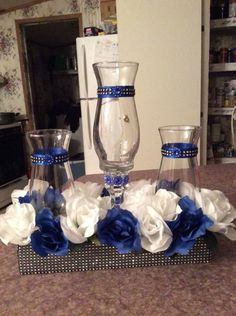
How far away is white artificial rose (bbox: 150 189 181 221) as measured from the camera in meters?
0.55

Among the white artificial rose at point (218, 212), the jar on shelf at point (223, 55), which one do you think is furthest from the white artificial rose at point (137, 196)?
the jar on shelf at point (223, 55)

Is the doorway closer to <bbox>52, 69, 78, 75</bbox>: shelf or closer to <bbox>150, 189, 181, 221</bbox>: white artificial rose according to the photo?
<bbox>52, 69, 78, 75</bbox>: shelf

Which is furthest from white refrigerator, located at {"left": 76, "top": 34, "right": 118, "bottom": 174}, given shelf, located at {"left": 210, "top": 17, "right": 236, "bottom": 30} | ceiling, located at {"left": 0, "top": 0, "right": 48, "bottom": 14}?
ceiling, located at {"left": 0, "top": 0, "right": 48, "bottom": 14}

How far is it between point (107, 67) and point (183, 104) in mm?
1646

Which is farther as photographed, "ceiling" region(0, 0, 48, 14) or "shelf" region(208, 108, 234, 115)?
"ceiling" region(0, 0, 48, 14)

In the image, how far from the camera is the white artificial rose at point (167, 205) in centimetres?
55

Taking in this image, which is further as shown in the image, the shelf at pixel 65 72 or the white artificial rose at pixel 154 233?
the shelf at pixel 65 72

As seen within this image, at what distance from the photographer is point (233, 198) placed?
870 millimetres

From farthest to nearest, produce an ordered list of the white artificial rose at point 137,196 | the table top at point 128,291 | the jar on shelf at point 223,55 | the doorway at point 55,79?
the doorway at point 55,79 → the jar on shelf at point 223,55 → the white artificial rose at point 137,196 → the table top at point 128,291

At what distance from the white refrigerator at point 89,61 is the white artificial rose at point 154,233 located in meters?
1.84

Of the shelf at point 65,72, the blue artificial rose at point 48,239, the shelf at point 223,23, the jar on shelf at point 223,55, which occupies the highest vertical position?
the shelf at point 223,23

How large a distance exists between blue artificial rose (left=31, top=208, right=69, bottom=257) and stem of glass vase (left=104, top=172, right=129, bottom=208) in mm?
147

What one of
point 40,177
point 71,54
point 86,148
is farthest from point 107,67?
point 71,54

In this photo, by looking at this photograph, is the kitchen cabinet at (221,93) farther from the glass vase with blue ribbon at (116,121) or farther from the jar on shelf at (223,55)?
the glass vase with blue ribbon at (116,121)
